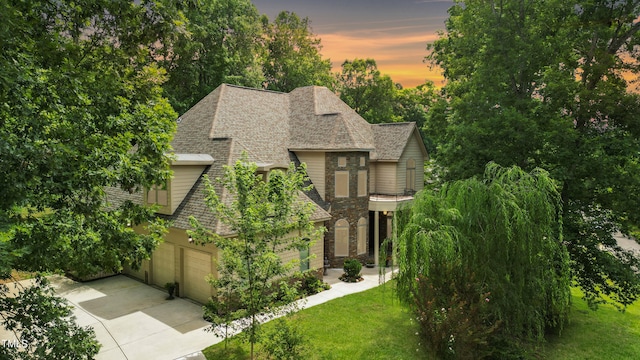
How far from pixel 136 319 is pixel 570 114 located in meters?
18.2

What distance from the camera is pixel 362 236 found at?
20.9m

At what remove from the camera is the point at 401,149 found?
898 inches

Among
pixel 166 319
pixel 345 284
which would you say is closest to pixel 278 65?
pixel 345 284

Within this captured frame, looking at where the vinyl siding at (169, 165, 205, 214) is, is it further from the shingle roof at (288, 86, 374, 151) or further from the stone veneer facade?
the stone veneer facade

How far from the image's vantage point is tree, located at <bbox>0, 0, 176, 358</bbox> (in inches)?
222

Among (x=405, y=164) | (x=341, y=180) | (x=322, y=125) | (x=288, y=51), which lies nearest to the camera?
(x=341, y=180)

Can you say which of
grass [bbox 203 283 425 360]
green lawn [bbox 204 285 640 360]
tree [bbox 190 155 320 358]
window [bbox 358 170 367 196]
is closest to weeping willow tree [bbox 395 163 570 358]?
grass [bbox 203 283 425 360]

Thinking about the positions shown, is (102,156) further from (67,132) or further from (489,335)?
(489,335)

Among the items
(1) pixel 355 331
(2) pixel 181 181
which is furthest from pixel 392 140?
(1) pixel 355 331

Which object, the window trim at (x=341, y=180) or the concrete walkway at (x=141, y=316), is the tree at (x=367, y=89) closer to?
the window trim at (x=341, y=180)

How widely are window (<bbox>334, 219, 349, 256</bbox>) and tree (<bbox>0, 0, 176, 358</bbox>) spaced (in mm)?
12190

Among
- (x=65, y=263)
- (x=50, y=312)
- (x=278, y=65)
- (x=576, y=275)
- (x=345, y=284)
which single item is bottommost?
(x=345, y=284)

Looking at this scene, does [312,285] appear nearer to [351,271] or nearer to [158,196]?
[351,271]

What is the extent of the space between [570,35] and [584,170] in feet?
19.1
